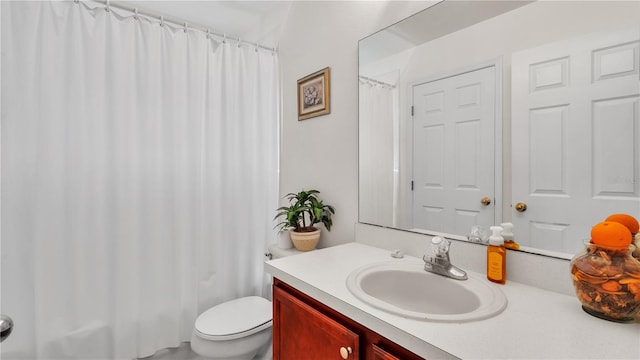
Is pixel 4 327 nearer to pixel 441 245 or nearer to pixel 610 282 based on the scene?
pixel 441 245

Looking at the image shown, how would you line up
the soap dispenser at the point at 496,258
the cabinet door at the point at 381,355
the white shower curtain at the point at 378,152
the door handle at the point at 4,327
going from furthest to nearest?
the white shower curtain at the point at 378,152, the soap dispenser at the point at 496,258, the cabinet door at the point at 381,355, the door handle at the point at 4,327

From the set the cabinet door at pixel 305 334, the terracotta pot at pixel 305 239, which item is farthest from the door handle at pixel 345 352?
the terracotta pot at pixel 305 239

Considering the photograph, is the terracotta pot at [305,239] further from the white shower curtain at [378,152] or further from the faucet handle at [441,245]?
the faucet handle at [441,245]

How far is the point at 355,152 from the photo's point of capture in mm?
1512

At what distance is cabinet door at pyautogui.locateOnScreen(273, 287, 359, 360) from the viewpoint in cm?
80

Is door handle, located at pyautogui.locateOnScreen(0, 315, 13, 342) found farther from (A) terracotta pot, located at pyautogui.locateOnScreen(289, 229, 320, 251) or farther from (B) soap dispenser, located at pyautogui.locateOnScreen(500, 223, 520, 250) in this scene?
(B) soap dispenser, located at pyautogui.locateOnScreen(500, 223, 520, 250)

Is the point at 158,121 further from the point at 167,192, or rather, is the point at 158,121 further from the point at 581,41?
the point at 581,41

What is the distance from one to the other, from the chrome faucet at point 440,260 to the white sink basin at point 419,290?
0.02m

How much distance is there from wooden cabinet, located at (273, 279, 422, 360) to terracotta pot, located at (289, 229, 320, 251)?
0.48 metres

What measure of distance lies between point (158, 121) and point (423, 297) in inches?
66.2

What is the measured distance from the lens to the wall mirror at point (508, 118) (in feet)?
2.58

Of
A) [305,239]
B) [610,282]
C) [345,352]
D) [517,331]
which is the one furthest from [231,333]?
[610,282]

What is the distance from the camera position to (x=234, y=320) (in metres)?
1.56

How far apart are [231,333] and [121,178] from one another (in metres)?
1.04
